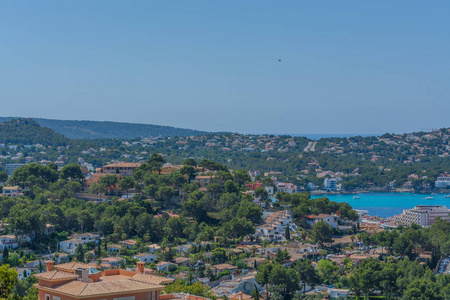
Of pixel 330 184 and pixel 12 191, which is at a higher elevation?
pixel 12 191

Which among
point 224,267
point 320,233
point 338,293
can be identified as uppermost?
point 320,233

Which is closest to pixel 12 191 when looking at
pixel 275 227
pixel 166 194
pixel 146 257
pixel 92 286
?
pixel 166 194

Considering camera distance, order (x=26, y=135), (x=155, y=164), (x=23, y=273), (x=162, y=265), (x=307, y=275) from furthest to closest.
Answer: (x=26, y=135)
(x=155, y=164)
(x=162, y=265)
(x=307, y=275)
(x=23, y=273)

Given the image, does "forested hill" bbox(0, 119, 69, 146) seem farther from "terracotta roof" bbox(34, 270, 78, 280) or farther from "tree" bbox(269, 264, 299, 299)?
"terracotta roof" bbox(34, 270, 78, 280)

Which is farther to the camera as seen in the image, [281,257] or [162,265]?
[281,257]

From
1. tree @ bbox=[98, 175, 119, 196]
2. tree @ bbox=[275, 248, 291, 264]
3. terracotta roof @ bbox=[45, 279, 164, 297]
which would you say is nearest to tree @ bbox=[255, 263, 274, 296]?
tree @ bbox=[275, 248, 291, 264]

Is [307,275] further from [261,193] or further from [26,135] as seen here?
[26,135]

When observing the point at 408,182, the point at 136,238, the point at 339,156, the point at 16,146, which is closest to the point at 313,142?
the point at 339,156
